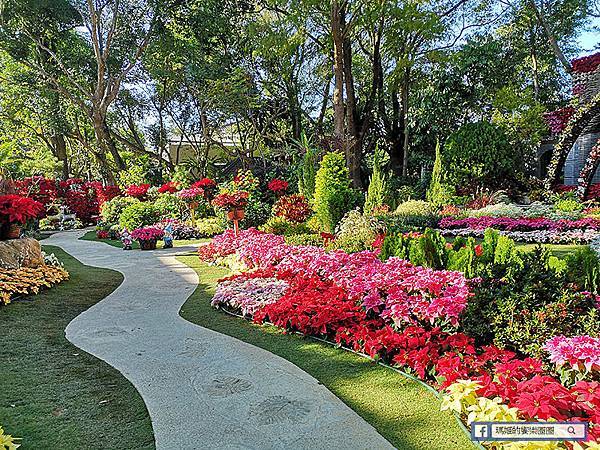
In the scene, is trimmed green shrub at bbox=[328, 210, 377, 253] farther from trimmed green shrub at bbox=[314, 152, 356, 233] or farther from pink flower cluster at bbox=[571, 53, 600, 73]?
pink flower cluster at bbox=[571, 53, 600, 73]

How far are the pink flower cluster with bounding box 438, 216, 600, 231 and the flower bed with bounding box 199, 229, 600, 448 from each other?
5.54m

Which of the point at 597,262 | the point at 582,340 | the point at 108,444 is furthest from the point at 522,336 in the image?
the point at 108,444

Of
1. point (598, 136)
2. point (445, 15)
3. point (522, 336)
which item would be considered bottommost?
point (522, 336)

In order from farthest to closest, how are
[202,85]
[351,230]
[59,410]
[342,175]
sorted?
[202,85] < [342,175] < [351,230] < [59,410]

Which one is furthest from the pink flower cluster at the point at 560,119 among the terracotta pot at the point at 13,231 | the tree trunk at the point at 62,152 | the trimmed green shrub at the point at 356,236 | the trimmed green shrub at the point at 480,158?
the tree trunk at the point at 62,152

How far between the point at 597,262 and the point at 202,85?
50.0 ft

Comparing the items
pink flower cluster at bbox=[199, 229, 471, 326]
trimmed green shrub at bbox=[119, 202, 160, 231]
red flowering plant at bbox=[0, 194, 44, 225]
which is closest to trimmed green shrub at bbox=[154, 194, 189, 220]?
trimmed green shrub at bbox=[119, 202, 160, 231]

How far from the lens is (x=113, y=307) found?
5.34 meters

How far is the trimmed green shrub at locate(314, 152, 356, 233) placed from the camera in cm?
992

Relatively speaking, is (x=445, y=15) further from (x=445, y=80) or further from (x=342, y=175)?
(x=342, y=175)

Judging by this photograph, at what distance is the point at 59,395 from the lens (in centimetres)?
300

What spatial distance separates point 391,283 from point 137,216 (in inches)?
394

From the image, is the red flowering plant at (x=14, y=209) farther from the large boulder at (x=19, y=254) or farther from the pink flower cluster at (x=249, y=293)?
the pink flower cluster at (x=249, y=293)

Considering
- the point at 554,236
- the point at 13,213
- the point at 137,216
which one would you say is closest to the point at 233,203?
the point at 13,213
